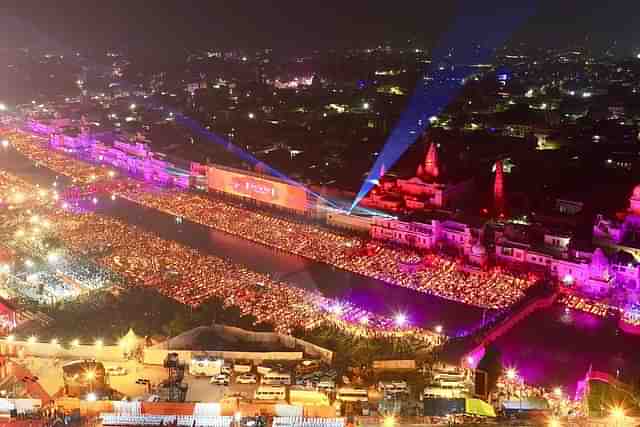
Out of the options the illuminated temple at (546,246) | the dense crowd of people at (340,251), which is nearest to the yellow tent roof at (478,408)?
the dense crowd of people at (340,251)

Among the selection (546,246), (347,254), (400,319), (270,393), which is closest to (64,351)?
(270,393)

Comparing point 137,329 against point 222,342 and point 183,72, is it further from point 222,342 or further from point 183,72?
point 183,72

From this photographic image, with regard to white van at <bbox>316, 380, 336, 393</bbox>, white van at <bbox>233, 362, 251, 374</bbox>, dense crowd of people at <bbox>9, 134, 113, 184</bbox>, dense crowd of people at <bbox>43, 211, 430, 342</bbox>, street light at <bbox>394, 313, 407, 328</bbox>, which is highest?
dense crowd of people at <bbox>9, 134, 113, 184</bbox>

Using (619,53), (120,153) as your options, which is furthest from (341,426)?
(619,53)

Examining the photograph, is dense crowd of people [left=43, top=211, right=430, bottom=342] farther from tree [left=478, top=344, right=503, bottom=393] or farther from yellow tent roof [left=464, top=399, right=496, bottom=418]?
yellow tent roof [left=464, top=399, right=496, bottom=418]

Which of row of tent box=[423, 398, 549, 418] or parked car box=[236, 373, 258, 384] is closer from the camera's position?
row of tent box=[423, 398, 549, 418]

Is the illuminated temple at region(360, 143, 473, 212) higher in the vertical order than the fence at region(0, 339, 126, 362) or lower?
higher

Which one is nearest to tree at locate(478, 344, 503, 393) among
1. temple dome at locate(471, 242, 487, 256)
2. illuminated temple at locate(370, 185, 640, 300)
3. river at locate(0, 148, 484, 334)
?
river at locate(0, 148, 484, 334)
